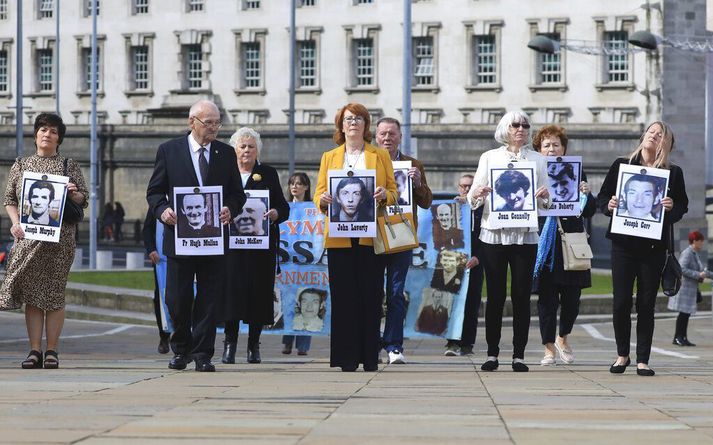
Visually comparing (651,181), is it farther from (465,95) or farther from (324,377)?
(465,95)

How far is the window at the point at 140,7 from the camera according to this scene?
82.6m

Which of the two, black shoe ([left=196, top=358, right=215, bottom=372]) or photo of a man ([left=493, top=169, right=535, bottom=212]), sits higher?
photo of a man ([left=493, top=169, right=535, bottom=212])

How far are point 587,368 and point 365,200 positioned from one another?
2.41 meters

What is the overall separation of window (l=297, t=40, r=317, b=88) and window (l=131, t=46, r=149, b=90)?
731 centimetres

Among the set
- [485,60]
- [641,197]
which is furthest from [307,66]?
[641,197]

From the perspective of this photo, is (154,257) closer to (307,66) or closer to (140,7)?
(307,66)

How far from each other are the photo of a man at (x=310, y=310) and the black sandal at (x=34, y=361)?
460 centimetres

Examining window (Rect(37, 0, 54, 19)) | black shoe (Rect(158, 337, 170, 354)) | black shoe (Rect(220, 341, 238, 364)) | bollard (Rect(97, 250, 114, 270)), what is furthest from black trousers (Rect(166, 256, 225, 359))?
window (Rect(37, 0, 54, 19))

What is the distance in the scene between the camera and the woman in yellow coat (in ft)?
48.5

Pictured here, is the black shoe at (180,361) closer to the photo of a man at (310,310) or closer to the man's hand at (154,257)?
the man's hand at (154,257)

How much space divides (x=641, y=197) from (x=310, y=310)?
5.19 m

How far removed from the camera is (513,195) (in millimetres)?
15086

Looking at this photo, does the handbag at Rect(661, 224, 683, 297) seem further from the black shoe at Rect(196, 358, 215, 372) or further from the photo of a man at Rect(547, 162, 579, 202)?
the black shoe at Rect(196, 358, 215, 372)

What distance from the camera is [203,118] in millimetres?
14500
